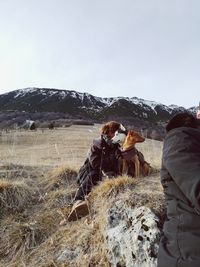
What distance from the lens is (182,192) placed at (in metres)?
2.48

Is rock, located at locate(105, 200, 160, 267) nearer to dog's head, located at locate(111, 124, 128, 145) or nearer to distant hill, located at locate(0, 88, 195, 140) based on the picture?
dog's head, located at locate(111, 124, 128, 145)

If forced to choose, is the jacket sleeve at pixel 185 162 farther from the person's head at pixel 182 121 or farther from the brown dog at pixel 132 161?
the brown dog at pixel 132 161

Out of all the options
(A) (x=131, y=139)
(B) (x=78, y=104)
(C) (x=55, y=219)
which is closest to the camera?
(C) (x=55, y=219)

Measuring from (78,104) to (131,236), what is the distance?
108 meters

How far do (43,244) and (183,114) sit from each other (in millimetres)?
3824

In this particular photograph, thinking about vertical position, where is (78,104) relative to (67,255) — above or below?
below

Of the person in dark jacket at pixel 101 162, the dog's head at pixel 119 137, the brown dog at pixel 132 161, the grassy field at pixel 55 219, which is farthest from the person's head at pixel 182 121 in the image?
the dog's head at pixel 119 137

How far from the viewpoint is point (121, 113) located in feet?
357

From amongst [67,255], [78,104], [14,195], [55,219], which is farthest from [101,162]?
[78,104]

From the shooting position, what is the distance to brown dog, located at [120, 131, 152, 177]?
702cm

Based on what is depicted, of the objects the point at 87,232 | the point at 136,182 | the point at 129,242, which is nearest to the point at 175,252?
the point at 129,242

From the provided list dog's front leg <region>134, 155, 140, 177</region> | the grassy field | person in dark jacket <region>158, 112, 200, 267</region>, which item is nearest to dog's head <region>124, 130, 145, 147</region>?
dog's front leg <region>134, 155, 140, 177</region>

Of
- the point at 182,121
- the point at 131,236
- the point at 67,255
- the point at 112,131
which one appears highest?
the point at 182,121

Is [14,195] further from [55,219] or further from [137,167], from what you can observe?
[137,167]
